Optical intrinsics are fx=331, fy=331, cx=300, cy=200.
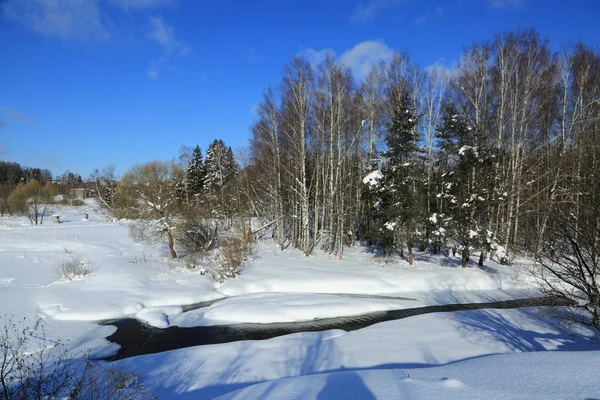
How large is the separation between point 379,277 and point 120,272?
48.3 ft

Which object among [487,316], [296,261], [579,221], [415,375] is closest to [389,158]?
[296,261]

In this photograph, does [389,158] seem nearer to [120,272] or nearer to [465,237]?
[465,237]

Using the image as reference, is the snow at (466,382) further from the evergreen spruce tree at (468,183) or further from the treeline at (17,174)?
the treeline at (17,174)

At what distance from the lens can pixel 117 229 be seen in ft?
110

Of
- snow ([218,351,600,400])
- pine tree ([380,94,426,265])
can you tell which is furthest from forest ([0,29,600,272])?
snow ([218,351,600,400])

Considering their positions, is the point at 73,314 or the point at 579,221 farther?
the point at 73,314

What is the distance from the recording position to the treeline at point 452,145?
19219 millimetres

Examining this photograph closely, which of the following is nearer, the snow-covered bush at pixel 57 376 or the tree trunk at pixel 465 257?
the snow-covered bush at pixel 57 376

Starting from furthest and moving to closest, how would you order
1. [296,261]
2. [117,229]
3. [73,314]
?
[117,229]
[296,261]
[73,314]

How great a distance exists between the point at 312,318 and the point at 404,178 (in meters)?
9.84

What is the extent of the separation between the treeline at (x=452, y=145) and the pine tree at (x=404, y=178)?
0.06 m

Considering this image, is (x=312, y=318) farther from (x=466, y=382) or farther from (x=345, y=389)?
(x=466, y=382)

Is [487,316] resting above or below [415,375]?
below

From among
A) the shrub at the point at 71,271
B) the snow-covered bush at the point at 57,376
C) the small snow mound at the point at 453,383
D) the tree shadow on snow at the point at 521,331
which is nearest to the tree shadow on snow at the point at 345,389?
the small snow mound at the point at 453,383
